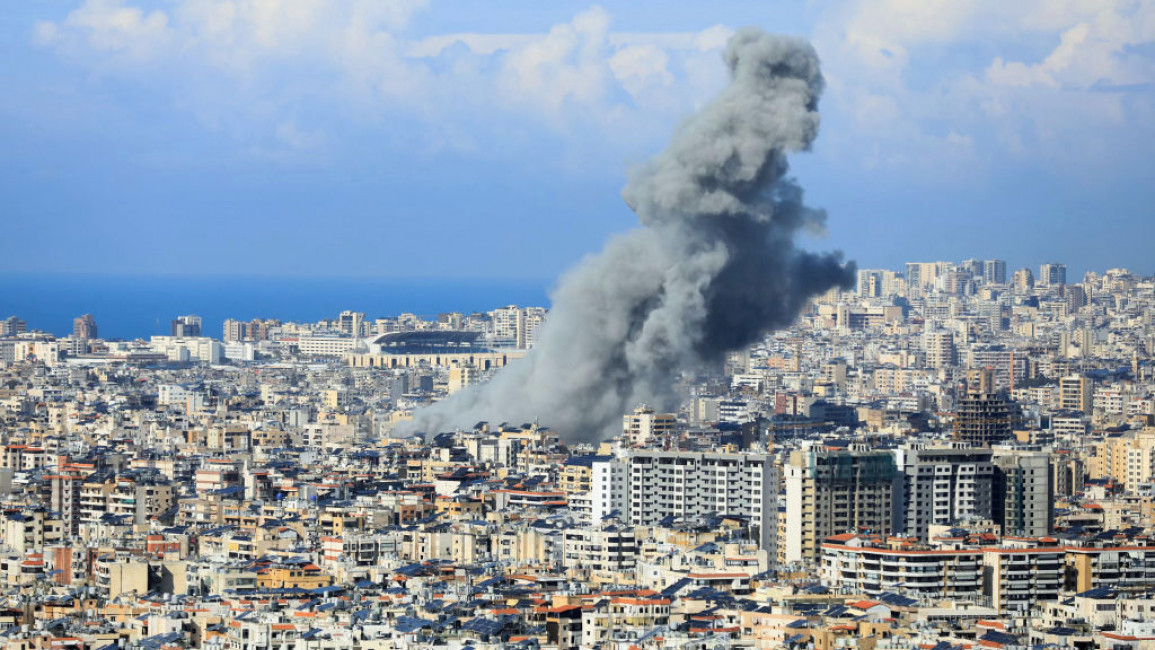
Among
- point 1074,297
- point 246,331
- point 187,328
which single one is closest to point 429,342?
point 246,331

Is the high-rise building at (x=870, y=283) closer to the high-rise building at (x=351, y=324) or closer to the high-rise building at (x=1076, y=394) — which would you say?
the high-rise building at (x=351, y=324)

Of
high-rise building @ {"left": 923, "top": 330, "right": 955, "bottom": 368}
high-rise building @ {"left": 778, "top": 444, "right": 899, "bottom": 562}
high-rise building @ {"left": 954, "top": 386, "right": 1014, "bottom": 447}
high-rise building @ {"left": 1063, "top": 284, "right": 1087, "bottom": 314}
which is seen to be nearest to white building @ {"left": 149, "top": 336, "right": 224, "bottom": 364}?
high-rise building @ {"left": 923, "top": 330, "right": 955, "bottom": 368}

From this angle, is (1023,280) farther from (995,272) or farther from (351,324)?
(351,324)

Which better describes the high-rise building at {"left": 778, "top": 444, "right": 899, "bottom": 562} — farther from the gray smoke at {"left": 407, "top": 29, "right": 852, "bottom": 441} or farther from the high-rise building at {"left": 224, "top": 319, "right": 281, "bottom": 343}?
the high-rise building at {"left": 224, "top": 319, "right": 281, "bottom": 343}

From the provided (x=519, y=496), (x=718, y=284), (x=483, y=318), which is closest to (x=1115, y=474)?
(x=718, y=284)

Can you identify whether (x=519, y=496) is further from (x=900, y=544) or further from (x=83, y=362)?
(x=83, y=362)

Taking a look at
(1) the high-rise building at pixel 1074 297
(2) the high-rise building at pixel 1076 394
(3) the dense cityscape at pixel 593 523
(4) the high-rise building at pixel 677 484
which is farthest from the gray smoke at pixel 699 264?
(1) the high-rise building at pixel 1074 297
